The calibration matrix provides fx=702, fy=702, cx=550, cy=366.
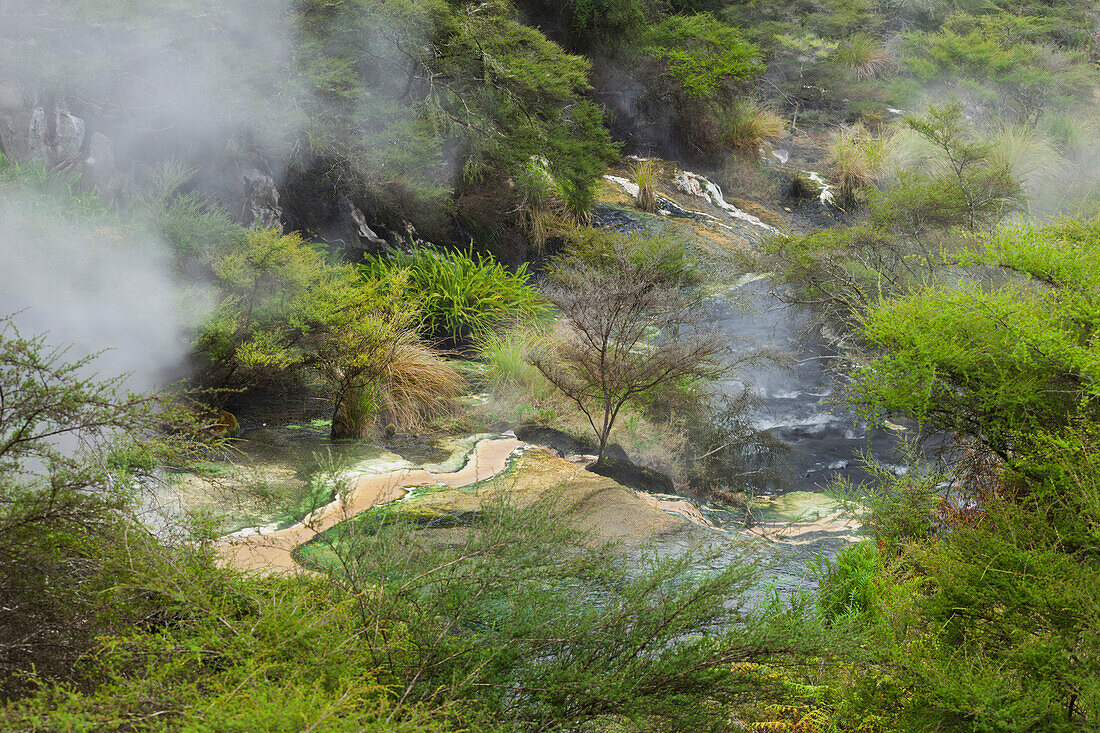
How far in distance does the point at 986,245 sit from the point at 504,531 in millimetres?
2219

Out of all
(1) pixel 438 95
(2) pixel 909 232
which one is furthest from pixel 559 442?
(2) pixel 909 232

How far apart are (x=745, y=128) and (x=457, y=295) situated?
26.2ft

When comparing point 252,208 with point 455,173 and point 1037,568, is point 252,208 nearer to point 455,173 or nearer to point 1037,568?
point 455,173

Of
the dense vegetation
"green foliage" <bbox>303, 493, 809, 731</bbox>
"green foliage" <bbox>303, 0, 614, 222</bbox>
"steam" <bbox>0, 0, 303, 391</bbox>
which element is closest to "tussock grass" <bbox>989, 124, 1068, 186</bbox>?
the dense vegetation

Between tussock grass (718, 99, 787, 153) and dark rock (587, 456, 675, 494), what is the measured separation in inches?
375

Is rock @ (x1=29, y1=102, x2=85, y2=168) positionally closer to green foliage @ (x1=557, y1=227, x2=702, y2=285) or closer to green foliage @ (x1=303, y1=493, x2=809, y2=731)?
green foliage @ (x1=303, y1=493, x2=809, y2=731)

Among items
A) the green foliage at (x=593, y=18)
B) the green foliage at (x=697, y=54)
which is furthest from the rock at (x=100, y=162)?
the green foliage at (x=697, y=54)

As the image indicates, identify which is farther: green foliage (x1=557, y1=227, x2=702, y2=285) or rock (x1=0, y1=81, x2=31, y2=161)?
green foliage (x1=557, y1=227, x2=702, y2=285)

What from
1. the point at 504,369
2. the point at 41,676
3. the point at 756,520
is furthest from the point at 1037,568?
the point at 504,369

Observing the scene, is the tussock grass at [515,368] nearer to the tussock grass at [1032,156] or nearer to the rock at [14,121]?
the rock at [14,121]

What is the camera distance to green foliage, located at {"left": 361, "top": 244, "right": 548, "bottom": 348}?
7.28 meters

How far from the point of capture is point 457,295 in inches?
289

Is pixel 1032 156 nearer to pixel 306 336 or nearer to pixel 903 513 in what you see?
pixel 903 513

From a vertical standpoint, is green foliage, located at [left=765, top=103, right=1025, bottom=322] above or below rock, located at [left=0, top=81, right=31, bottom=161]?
below
